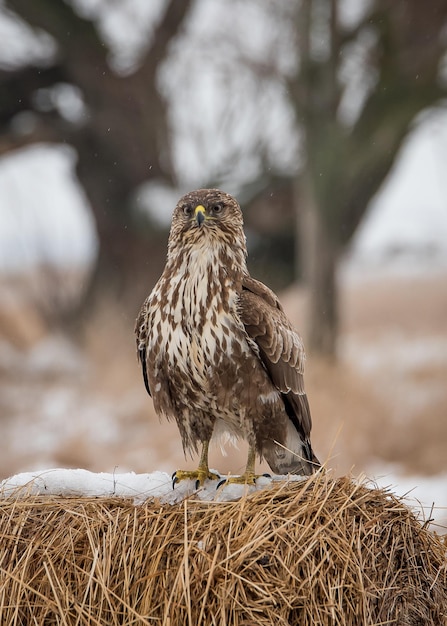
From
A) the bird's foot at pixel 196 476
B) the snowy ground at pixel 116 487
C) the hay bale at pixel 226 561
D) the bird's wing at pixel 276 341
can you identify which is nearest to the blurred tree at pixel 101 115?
the bird's wing at pixel 276 341

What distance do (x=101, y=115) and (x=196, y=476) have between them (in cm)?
890

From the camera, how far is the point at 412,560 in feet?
8.59

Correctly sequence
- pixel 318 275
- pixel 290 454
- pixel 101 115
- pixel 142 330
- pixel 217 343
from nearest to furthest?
1. pixel 217 343
2. pixel 142 330
3. pixel 290 454
4. pixel 318 275
5. pixel 101 115

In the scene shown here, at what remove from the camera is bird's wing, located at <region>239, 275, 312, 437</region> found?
10.3 feet

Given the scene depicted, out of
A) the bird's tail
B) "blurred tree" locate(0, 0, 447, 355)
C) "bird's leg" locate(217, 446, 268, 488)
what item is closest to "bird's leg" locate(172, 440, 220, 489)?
"bird's leg" locate(217, 446, 268, 488)

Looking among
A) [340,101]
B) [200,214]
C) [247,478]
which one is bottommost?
[247,478]

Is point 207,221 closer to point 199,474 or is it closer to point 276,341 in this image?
point 276,341

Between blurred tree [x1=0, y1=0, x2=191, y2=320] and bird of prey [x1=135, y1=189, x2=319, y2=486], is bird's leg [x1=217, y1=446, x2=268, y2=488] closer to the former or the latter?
bird of prey [x1=135, y1=189, x2=319, y2=486]

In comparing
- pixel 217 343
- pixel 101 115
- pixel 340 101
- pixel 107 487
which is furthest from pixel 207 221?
pixel 101 115

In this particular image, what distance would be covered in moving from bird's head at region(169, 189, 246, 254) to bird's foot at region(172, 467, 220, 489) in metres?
0.93

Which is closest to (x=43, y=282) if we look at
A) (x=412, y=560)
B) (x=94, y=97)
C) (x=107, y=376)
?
(x=107, y=376)

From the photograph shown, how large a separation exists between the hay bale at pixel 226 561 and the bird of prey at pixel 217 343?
1.58 feet

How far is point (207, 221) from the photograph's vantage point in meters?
3.19

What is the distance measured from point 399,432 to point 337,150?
3405 mm
